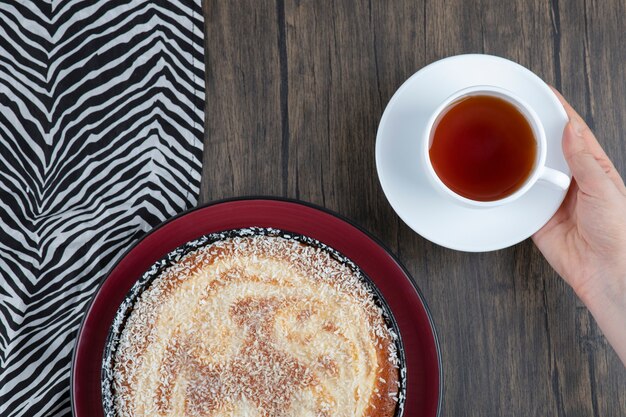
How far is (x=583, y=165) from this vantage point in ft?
4.63

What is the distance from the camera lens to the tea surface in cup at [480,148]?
1.42m

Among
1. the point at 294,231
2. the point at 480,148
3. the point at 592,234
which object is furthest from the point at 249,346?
the point at 592,234

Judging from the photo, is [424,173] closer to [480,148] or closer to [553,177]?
[480,148]

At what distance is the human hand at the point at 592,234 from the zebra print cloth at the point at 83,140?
0.88 m

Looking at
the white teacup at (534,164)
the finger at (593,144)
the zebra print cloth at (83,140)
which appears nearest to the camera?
the white teacup at (534,164)

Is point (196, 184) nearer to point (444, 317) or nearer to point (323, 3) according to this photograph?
point (323, 3)

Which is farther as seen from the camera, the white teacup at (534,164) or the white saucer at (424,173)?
the white saucer at (424,173)

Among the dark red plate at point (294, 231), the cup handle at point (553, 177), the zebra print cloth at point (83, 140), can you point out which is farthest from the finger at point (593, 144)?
the zebra print cloth at point (83, 140)

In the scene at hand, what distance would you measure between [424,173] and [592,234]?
15.8 inches

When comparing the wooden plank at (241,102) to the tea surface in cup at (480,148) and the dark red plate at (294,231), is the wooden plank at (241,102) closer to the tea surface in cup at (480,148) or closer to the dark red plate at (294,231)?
the dark red plate at (294,231)

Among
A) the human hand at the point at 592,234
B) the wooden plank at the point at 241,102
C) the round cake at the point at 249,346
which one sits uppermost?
the wooden plank at the point at 241,102

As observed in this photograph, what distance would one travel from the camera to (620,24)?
1.66 m

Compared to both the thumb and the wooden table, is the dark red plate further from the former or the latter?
the thumb

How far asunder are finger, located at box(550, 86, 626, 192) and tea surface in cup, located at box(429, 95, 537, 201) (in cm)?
16
